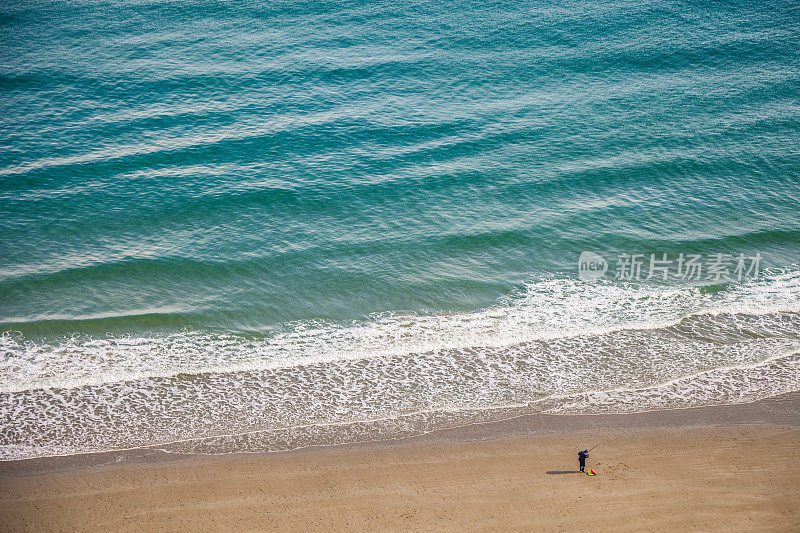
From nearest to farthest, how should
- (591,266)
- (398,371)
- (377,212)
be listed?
(398,371), (591,266), (377,212)

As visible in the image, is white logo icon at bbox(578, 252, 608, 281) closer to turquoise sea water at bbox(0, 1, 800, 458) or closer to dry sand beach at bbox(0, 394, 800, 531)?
turquoise sea water at bbox(0, 1, 800, 458)

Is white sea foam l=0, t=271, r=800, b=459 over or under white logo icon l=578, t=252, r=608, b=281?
under

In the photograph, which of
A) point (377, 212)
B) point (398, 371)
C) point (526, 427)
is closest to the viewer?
point (526, 427)

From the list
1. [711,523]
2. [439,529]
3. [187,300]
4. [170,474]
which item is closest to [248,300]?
[187,300]

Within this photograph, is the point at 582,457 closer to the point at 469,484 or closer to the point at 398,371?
the point at 469,484

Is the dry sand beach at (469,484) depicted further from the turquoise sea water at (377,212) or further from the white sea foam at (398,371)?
the turquoise sea water at (377,212)

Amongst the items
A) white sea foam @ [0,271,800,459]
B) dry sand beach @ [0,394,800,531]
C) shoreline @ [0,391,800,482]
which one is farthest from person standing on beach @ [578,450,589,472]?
white sea foam @ [0,271,800,459]

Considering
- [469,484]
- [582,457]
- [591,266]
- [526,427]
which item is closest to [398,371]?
[526,427]
